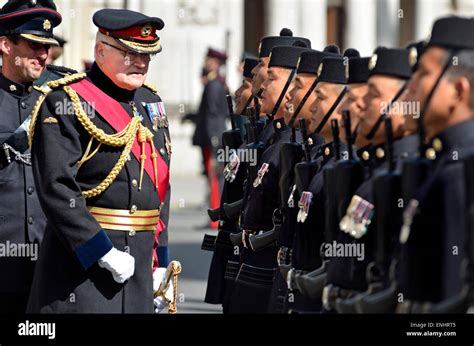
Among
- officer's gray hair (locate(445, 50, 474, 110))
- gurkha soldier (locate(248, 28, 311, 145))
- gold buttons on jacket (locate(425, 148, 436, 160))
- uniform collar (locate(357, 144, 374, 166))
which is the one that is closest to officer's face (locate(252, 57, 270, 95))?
gurkha soldier (locate(248, 28, 311, 145))

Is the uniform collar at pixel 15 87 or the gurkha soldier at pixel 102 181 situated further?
the uniform collar at pixel 15 87

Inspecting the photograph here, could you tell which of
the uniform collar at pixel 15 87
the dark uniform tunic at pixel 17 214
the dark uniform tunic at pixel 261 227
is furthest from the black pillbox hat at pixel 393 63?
the uniform collar at pixel 15 87

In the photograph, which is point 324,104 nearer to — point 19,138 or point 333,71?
point 333,71

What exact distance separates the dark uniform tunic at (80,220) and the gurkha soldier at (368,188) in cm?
106

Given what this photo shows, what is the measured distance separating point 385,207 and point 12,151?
106 inches

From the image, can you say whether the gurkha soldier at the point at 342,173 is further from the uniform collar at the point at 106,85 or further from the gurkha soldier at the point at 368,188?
the uniform collar at the point at 106,85

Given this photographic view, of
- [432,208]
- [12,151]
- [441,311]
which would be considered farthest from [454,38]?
[12,151]

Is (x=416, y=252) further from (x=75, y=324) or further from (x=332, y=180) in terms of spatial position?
(x=75, y=324)

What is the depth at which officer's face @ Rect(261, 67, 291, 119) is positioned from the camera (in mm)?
7770

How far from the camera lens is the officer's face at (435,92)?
4.78 metres

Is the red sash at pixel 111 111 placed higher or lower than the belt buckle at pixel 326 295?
higher

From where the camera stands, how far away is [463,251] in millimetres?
4582

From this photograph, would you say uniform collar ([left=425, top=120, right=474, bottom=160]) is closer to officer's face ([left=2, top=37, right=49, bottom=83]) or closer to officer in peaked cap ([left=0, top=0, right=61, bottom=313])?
officer in peaked cap ([left=0, top=0, right=61, bottom=313])

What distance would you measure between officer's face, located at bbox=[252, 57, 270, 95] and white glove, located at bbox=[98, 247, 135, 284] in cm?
203
